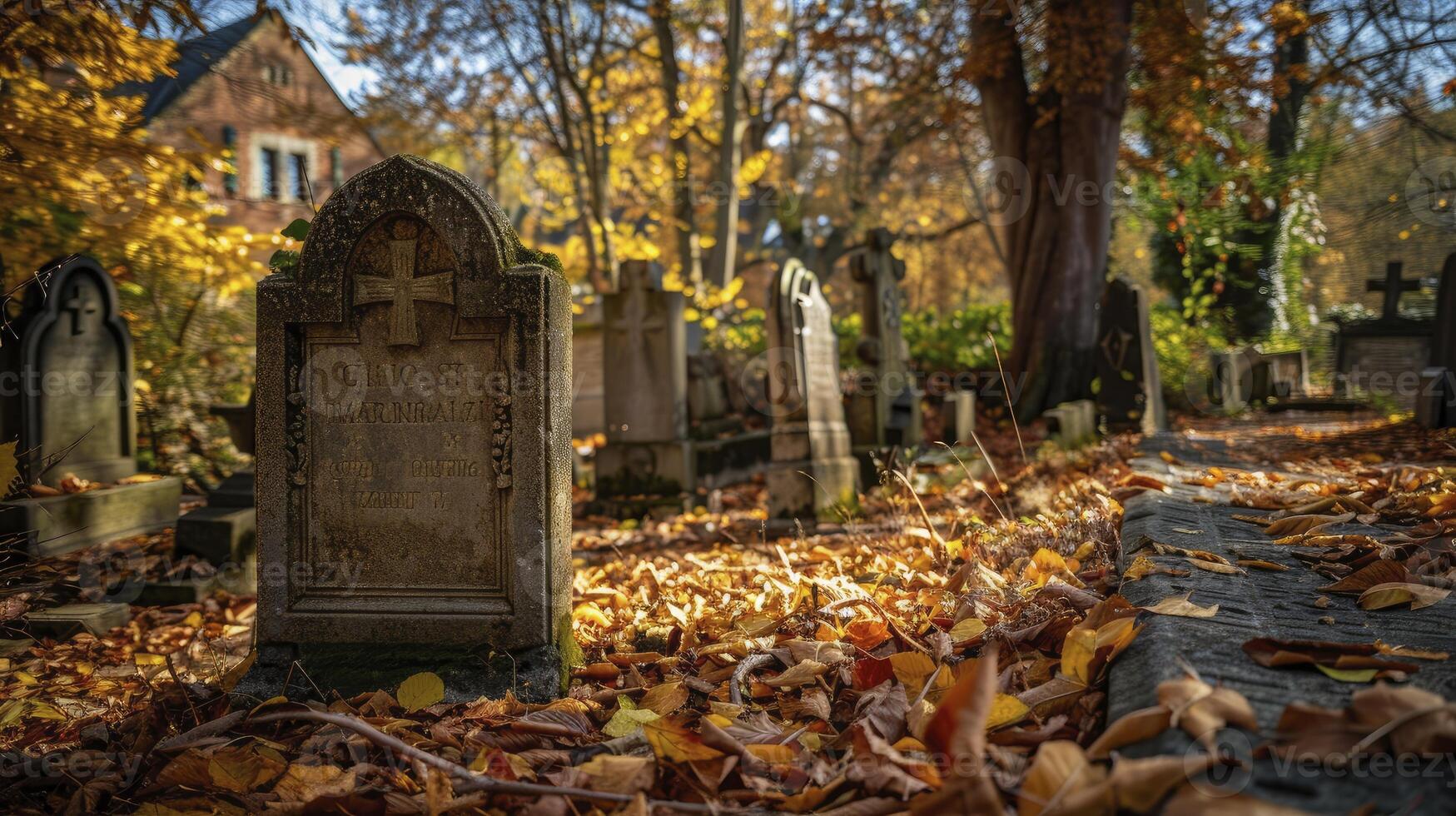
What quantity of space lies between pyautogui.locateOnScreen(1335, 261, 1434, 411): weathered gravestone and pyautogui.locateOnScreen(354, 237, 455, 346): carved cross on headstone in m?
15.7

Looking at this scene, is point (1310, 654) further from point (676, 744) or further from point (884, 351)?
point (884, 351)

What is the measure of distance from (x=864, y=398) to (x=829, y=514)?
2.22m

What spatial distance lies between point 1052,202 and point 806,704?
10269 millimetres

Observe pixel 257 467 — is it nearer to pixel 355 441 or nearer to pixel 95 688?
pixel 355 441

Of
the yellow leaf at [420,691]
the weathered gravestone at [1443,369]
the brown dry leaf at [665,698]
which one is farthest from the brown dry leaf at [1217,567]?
the weathered gravestone at [1443,369]

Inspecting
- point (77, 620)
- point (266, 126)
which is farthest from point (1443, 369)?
point (266, 126)

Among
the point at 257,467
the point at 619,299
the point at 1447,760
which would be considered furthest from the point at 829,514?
the point at 1447,760

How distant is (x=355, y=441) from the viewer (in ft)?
11.2

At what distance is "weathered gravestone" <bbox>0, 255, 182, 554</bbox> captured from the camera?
17.6ft

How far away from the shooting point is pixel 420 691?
3076mm

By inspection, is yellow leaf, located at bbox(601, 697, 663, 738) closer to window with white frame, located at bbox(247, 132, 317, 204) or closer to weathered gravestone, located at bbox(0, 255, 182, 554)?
weathered gravestone, located at bbox(0, 255, 182, 554)

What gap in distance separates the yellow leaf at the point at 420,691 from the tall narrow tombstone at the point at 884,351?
5.98 m

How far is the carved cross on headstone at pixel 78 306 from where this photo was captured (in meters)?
5.93

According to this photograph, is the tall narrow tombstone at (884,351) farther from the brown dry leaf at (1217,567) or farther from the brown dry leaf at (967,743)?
the brown dry leaf at (967,743)
